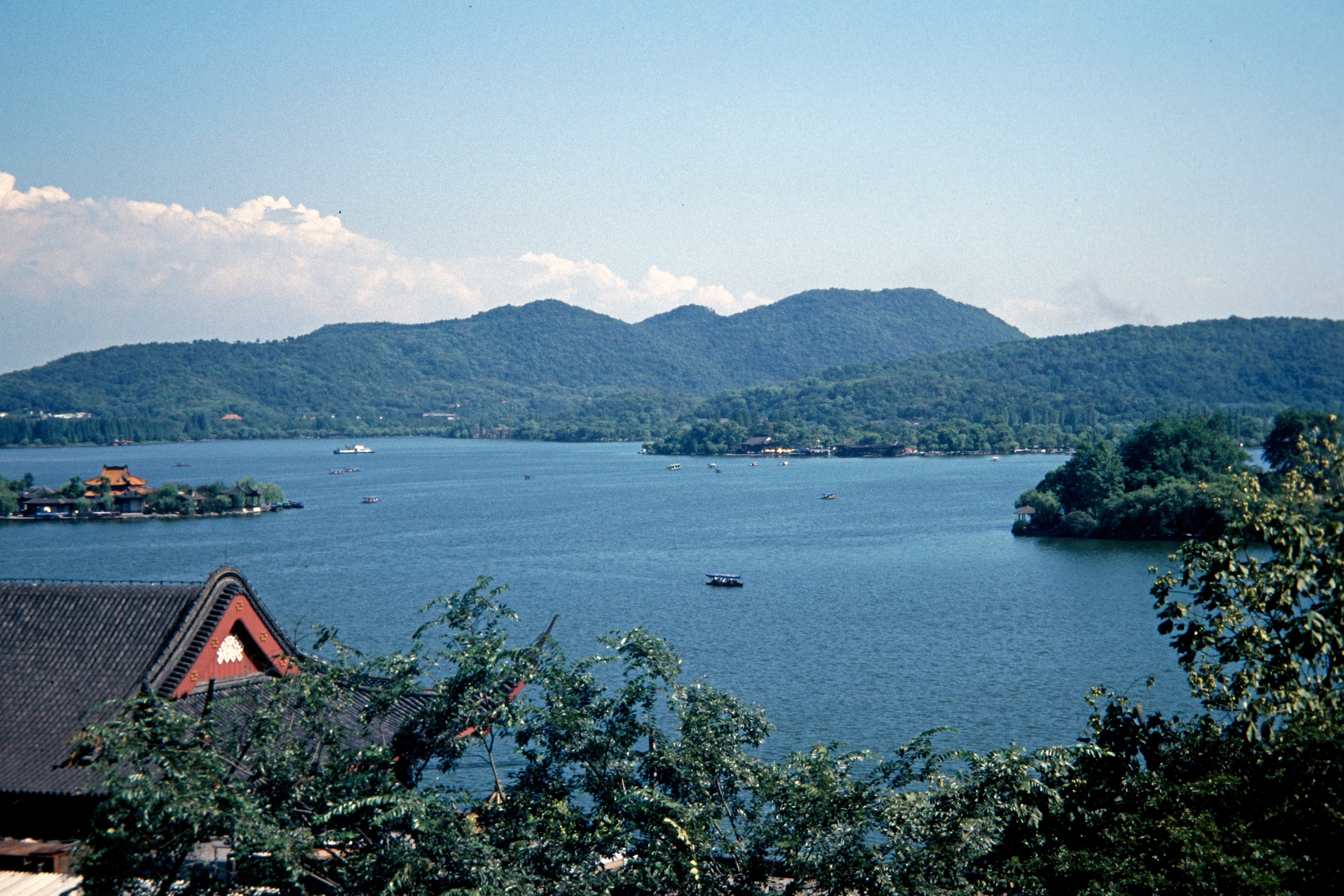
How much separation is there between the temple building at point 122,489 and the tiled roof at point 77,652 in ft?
273

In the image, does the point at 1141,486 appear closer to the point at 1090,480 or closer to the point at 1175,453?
the point at 1090,480

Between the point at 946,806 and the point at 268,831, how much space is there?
6.26 m

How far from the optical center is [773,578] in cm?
5550

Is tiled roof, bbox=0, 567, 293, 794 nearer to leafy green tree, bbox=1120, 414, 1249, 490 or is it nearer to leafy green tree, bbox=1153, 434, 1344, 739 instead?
leafy green tree, bbox=1153, 434, 1344, 739

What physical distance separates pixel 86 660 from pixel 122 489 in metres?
88.1

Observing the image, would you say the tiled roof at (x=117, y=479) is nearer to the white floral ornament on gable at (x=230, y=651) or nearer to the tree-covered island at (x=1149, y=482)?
the tree-covered island at (x=1149, y=482)

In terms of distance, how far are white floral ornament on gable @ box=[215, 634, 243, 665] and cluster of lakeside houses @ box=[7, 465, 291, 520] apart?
263 feet

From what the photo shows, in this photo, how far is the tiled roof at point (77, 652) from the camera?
13531 mm

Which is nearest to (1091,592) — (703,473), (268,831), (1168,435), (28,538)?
(1168,435)

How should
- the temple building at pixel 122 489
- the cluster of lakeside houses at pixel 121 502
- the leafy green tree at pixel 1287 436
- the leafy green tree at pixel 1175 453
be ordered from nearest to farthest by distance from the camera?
the leafy green tree at pixel 1175 453
the leafy green tree at pixel 1287 436
the cluster of lakeside houses at pixel 121 502
the temple building at pixel 122 489

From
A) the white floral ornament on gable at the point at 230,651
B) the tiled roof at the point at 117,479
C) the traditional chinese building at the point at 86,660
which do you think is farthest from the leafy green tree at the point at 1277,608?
the tiled roof at the point at 117,479

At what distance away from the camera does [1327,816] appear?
9477 mm

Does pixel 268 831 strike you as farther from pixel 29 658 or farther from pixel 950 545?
pixel 950 545

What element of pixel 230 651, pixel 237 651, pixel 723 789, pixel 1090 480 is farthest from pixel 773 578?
pixel 723 789
